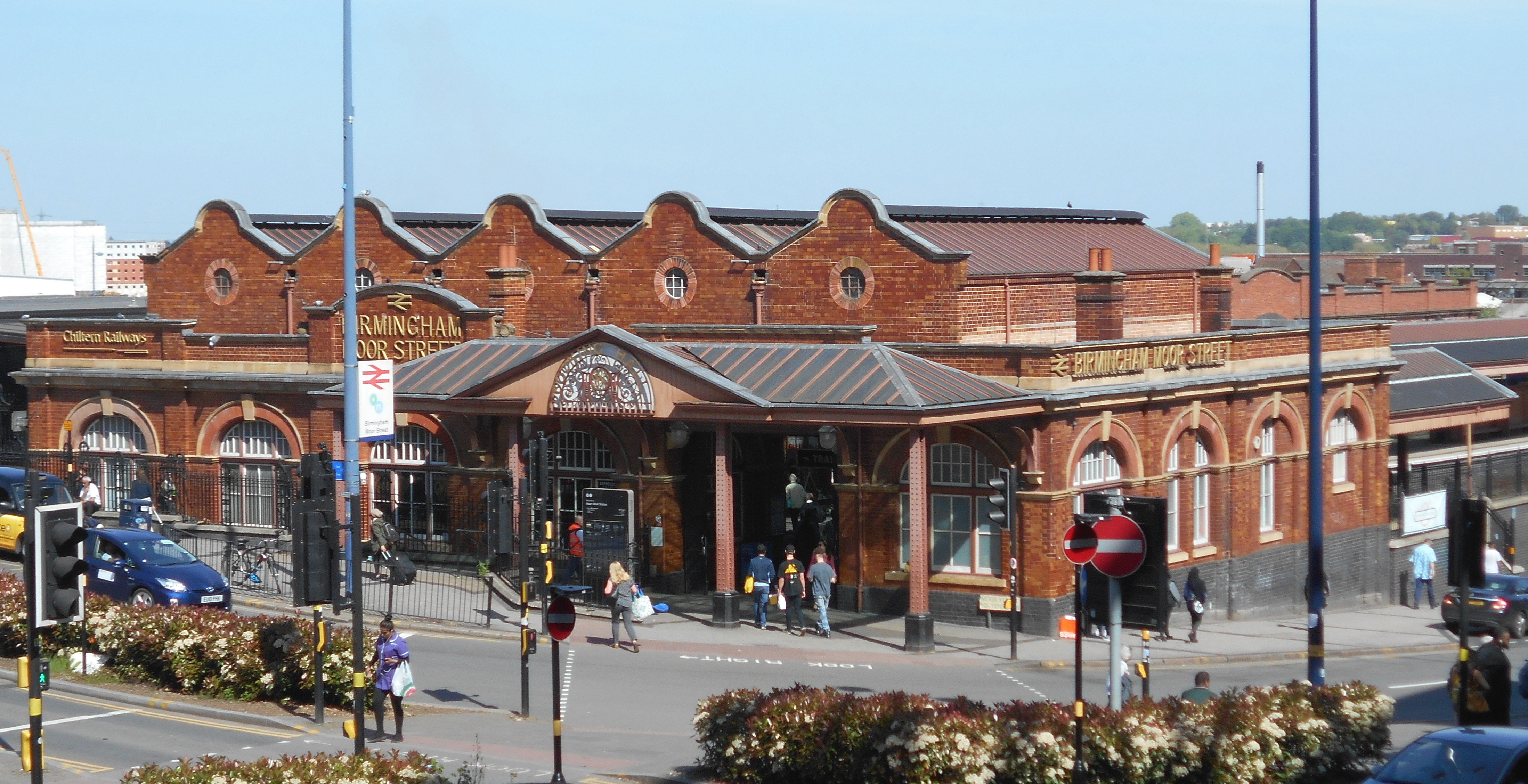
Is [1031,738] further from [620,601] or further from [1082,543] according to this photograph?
[620,601]

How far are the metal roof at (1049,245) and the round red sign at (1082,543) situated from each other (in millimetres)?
20719

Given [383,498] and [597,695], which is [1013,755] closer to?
[597,695]

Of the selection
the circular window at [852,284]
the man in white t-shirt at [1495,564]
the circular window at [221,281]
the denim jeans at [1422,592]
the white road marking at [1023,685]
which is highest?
the circular window at [221,281]

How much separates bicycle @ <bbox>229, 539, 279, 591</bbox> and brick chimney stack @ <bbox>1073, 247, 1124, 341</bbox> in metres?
17.2

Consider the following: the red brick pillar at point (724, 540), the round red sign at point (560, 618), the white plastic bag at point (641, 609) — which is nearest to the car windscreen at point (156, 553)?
the white plastic bag at point (641, 609)

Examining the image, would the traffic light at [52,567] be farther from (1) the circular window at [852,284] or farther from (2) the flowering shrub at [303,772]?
(1) the circular window at [852,284]

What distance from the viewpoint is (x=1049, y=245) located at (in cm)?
4238

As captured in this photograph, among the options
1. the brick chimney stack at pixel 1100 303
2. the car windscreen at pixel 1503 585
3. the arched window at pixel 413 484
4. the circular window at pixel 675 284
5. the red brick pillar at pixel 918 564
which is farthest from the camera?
the arched window at pixel 413 484

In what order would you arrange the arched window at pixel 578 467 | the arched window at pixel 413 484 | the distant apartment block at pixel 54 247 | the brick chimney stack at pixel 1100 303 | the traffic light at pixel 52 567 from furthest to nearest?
the distant apartment block at pixel 54 247 < the arched window at pixel 413 484 < the arched window at pixel 578 467 < the brick chimney stack at pixel 1100 303 < the traffic light at pixel 52 567

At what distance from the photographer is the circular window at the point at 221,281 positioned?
146ft

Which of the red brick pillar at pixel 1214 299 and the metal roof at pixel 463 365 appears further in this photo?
the red brick pillar at pixel 1214 299

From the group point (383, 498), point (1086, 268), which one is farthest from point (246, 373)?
point (1086, 268)

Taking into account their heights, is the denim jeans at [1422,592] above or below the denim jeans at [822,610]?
below

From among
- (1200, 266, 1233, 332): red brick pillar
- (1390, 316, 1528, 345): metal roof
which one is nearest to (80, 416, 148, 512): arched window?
(1200, 266, 1233, 332): red brick pillar
